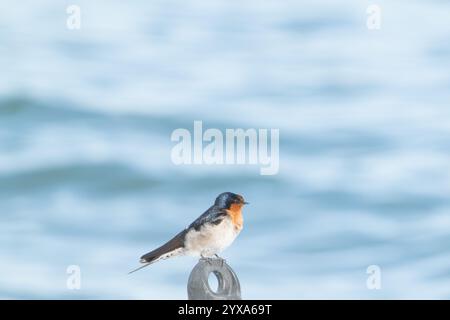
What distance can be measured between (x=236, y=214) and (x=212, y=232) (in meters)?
0.21

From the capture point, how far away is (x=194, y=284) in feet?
17.9

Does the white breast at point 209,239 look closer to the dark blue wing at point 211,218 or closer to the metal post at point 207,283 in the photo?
the dark blue wing at point 211,218

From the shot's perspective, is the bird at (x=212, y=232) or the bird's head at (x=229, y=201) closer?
the bird at (x=212, y=232)

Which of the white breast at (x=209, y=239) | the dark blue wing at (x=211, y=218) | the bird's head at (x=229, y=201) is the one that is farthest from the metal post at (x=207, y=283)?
the bird's head at (x=229, y=201)

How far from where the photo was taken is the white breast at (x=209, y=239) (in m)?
6.69

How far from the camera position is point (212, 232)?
6734 millimetres

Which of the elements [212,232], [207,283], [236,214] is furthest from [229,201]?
[207,283]

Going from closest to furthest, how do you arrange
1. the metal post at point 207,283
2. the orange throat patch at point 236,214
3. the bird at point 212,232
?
the metal post at point 207,283 → the bird at point 212,232 → the orange throat patch at point 236,214

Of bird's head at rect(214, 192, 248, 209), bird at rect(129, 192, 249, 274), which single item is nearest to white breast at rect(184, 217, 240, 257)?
bird at rect(129, 192, 249, 274)

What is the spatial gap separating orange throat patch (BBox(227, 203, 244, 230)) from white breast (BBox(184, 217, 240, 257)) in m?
0.03
